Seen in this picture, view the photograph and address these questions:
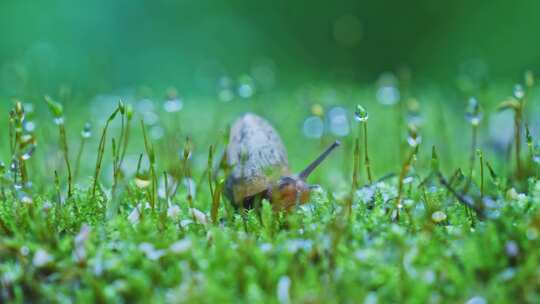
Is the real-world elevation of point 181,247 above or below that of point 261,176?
below

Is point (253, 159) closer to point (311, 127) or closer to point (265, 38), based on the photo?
point (311, 127)

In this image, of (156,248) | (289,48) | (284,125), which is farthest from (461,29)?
(156,248)

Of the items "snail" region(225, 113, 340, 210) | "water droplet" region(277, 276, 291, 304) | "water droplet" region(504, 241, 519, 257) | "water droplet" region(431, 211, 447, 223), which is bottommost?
"water droplet" region(277, 276, 291, 304)

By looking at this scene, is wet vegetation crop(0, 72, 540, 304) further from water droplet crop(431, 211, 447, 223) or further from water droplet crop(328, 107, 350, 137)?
water droplet crop(328, 107, 350, 137)

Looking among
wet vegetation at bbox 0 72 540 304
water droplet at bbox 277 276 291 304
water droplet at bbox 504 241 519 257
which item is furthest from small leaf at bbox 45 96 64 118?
water droplet at bbox 504 241 519 257

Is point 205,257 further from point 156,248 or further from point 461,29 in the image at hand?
point 461,29

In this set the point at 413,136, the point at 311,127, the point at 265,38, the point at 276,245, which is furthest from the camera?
the point at 265,38

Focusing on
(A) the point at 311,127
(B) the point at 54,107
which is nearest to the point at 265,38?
(A) the point at 311,127
